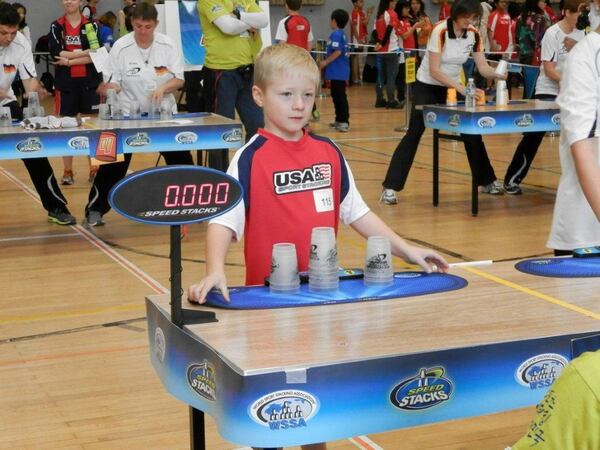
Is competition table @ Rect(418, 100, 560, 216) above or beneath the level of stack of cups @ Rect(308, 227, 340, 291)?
beneath

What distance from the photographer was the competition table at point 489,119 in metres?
8.10

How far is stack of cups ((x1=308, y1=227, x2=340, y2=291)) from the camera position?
2.73m

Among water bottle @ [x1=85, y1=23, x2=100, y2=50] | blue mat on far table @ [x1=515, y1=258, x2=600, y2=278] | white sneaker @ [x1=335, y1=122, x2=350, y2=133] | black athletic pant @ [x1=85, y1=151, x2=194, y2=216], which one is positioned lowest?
white sneaker @ [x1=335, y1=122, x2=350, y2=133]

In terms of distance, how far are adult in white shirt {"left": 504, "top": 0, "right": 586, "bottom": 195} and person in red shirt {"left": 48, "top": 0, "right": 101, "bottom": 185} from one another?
3.71 metres

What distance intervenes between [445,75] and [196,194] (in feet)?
21.1

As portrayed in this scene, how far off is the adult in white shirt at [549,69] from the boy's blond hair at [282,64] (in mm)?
6184

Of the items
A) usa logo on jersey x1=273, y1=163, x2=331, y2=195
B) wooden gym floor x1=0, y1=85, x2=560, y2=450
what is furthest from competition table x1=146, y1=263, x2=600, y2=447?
wooden gym floor x1=0, y1=85, x2=560, y2=450

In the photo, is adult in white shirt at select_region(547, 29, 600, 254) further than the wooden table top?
Yes

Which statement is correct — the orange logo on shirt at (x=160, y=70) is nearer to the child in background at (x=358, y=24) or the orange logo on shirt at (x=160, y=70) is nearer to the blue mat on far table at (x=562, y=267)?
the blue mat on far table at (x=562, y=267)

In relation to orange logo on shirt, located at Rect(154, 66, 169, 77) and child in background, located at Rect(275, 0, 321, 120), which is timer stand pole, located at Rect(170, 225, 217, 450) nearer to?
orange logo on shirt, located at Rect(154, 66, 169, 77)

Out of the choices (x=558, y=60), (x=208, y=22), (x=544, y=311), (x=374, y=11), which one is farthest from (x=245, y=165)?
(x=374, y=11)

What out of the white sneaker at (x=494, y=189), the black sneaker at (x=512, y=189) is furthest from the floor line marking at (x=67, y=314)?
the black sneaker at (x=512, y=189)

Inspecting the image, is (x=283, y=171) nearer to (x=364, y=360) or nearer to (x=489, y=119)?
(x=364, y=360)

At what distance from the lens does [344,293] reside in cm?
274
